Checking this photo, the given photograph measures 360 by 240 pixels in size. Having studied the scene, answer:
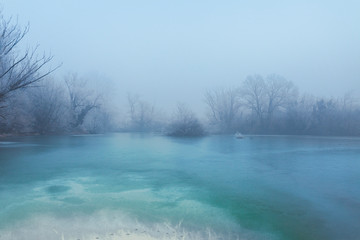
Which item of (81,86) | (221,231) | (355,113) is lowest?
(221,231)

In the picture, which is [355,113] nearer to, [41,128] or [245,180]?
[245,180]

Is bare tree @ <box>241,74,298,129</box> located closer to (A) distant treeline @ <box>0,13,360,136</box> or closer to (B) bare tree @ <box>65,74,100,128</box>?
(A) distant treeline @ <box>0,13,360,136</box>

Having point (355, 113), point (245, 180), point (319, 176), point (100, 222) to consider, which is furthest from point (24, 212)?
point (355, 113)

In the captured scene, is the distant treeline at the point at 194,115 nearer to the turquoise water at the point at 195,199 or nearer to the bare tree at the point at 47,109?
the bare tree at the point at 47,109

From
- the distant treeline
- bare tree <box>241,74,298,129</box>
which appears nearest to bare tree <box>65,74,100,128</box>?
the distant treeline

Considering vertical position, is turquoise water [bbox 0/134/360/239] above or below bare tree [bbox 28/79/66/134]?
below

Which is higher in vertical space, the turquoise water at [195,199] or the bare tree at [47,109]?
the bare tree at [47,109]

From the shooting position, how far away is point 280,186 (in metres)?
4.92

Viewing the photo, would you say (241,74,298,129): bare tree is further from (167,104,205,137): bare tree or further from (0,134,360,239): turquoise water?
(0,134,360,239): turquoise water

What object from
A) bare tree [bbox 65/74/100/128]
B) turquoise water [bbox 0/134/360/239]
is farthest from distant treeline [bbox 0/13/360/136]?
turquoise water [bbox 0/134/360/239]

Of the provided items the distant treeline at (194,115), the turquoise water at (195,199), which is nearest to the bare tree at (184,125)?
the distant treeline at (194,115)

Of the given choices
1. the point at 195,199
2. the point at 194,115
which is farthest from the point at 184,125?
the point at 195,199

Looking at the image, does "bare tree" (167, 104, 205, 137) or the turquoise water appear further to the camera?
"bare tree" (167, 104, 205, 137)

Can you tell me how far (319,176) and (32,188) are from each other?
18.9 feet
